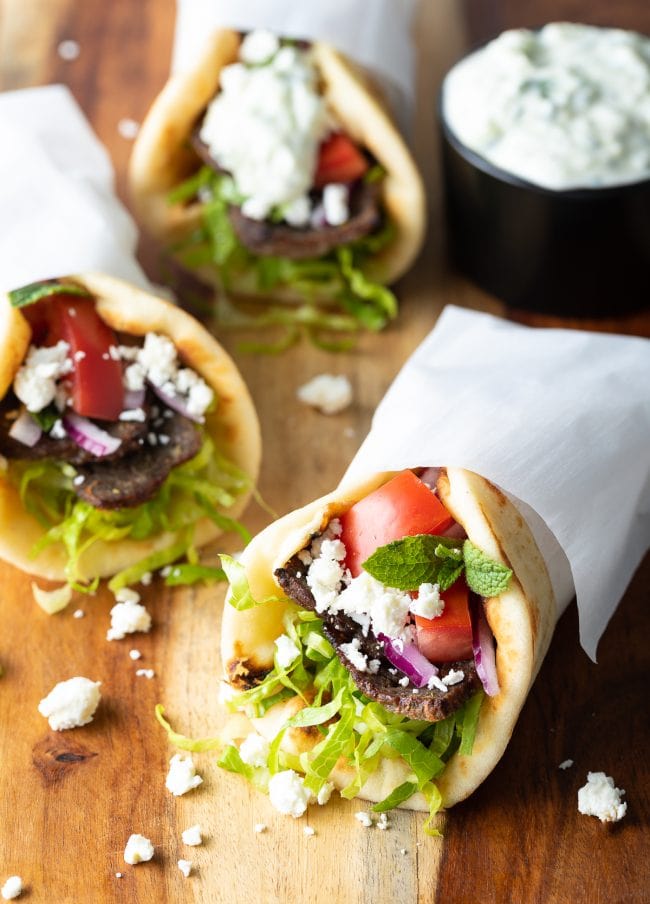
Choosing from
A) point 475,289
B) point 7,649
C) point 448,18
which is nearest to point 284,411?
point 475,289

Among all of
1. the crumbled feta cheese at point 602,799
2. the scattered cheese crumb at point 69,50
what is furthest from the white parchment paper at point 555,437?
the scattered cheese crumb at point 69,50

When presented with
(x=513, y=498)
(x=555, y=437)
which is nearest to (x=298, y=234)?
(x=555, y=437)

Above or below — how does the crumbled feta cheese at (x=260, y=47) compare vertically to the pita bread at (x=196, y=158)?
above

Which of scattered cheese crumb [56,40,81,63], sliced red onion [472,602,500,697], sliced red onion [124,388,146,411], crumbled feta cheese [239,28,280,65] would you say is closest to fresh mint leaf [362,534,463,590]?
sliced red onion [472,602,500,697]

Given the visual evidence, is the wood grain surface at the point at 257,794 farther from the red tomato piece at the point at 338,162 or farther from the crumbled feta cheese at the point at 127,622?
the red tomato piece at the point at 338,162

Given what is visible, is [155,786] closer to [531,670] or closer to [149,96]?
[531,670]

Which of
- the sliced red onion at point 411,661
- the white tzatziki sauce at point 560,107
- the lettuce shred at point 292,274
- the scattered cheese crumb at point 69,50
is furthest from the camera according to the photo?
the scattered cheese crumb at point 69,50

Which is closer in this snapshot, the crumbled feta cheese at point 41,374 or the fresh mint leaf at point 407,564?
the fresh mint leaf at point 407,564

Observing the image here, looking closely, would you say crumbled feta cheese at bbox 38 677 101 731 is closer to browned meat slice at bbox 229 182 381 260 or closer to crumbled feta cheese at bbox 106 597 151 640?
crumbled feta cheese at bbox 106 597 151 640
